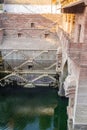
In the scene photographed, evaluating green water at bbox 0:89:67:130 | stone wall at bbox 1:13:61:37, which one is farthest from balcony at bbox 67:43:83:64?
stone wall at bbox 1:13:61:37

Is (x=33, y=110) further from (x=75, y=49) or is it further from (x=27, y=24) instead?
(x=27, y=24)

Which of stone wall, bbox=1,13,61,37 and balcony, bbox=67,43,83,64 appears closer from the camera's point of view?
balcony, bbox=67,43,83,64

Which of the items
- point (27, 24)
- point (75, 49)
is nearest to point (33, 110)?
point (75, 49)

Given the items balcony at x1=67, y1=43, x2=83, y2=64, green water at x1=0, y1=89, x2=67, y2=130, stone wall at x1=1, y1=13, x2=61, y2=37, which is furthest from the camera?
stone wall at x1=1, y1=13, x2=61, y2=37

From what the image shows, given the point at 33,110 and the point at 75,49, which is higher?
the point at 75,49

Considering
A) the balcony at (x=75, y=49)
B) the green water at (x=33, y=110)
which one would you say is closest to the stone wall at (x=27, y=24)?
the green water at (x=33, y=110)

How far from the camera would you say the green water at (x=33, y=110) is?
14602mm

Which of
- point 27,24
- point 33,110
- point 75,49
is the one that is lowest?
point 33,110

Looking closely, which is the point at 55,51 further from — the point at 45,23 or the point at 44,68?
the point at 45,23

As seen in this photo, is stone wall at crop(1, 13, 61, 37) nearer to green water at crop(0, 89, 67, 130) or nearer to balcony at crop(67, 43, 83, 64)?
green water at crop(0, 89, 67, 130)

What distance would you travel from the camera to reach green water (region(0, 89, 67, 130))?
14602 mm

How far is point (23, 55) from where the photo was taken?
21094 mm

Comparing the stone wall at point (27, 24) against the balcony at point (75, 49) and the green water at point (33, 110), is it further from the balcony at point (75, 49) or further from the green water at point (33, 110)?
the balcony at point (75, 49)

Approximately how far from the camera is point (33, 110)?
52.9 feet
